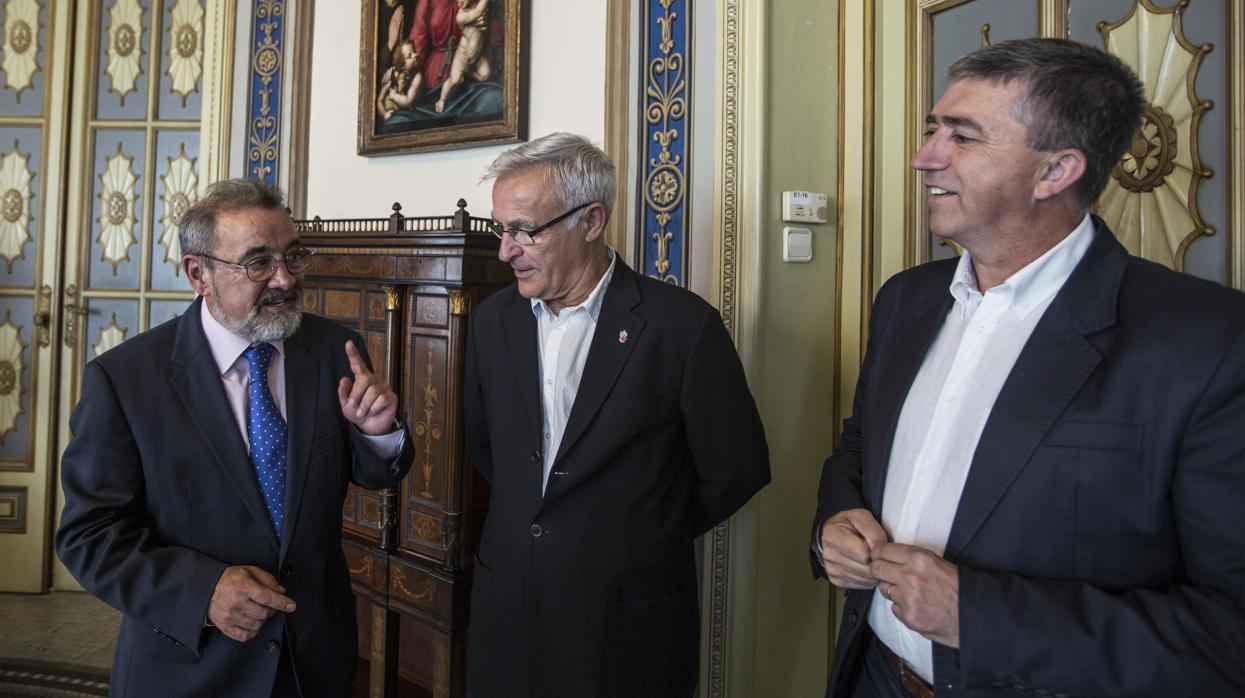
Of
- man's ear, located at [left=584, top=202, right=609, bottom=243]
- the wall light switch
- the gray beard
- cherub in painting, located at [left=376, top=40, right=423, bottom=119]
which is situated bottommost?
the gray beard

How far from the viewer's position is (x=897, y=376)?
60.4 inches

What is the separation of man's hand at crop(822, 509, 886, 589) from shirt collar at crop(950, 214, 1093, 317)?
42cm

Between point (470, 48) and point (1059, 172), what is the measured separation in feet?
8.79

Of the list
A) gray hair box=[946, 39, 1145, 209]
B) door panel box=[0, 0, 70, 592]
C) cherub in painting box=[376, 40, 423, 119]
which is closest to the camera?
gray hair box=[946, 39, 1145, 209]

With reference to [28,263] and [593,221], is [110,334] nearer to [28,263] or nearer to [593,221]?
[28,263]

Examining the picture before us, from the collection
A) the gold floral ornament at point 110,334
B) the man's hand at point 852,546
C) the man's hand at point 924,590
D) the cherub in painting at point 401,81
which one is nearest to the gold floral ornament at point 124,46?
the gold floral ornament at point 110,334

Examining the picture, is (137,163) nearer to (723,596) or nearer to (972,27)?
(723,596)

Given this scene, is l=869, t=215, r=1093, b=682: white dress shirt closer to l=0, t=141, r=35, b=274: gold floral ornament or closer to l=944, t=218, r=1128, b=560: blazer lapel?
l=944, t=218, r=1128, b=560: blazer lapel

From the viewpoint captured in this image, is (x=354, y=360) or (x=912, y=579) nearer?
(x=912, y=579)

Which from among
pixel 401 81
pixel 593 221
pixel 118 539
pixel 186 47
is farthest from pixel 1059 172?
pixel 186 47

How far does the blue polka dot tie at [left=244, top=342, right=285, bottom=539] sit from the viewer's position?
1.70 meters

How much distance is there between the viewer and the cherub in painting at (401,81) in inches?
146

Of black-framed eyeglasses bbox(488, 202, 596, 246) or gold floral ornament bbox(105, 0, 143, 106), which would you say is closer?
black-framed eyeglasses bbox(488, 202, 596, 246)

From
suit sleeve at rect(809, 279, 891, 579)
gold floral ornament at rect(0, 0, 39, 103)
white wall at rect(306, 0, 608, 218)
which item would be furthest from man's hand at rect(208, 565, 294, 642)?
gold floral ornament at rect(0, 0, 39, 103)
